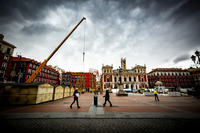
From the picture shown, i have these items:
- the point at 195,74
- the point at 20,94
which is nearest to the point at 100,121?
the point at 20,94

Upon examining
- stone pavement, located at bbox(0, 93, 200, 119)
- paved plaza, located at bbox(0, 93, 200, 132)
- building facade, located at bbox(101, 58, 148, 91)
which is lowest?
stone pavement, located at bbox(0, 93, 200, 119)

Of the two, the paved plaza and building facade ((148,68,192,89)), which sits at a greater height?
building facade ((148,68,192,89))

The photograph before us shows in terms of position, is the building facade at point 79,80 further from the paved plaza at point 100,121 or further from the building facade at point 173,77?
the paved plaza at point 100,121

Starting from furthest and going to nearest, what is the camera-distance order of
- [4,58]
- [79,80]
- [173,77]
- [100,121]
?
1. [79,80]
2. [173,77]
3. [4,58]
4. [100,121]

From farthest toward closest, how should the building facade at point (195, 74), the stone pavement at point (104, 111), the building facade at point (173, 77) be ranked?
1. the building facade at point (173, 77)
2. the building facade at point (195, 74)
3. the stone pavement at point (104, 111)

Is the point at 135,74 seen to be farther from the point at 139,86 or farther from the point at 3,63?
the point at 3,63

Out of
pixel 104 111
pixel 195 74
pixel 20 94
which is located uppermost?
pixel 195 74

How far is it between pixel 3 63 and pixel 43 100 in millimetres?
29408

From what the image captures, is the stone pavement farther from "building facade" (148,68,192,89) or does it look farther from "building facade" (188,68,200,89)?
"building facade" (188,68,200,89)

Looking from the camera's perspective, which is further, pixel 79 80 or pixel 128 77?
pixel 79 80

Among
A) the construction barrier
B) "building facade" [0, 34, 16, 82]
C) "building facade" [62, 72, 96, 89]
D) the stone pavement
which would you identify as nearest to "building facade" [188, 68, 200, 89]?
"building facade" [62, 72, 96, 89]

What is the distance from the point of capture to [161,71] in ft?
194

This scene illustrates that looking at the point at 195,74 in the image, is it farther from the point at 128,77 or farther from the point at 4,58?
the point at 4,58

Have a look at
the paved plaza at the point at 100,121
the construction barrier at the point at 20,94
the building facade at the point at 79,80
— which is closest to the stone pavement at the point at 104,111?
the paved plaza at the point at 100,121
